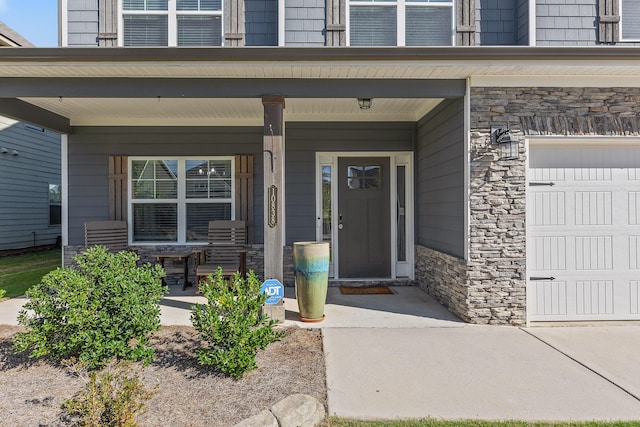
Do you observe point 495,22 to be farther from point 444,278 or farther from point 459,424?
point 459,424

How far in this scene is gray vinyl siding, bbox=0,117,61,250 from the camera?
9289 millimetres

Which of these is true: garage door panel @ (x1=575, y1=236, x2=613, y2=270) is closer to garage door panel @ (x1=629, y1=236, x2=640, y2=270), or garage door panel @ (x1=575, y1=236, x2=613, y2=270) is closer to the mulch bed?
garage door panel @ (x1=629, y1=236, x2=640, y2=270)

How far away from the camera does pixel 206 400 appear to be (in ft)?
8.17

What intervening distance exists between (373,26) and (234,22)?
73.9 inches

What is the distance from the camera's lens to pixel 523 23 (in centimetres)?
491

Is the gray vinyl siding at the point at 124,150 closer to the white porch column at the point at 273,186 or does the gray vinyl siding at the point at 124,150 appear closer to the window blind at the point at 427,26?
the white porch column at the point at 273,186

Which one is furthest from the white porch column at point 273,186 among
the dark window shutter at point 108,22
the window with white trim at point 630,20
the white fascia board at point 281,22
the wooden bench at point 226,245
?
the window with white trim at point 630,20

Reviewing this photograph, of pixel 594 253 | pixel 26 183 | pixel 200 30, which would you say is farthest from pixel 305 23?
pixel 26 183

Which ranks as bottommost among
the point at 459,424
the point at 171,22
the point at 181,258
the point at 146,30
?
the point at 459,424

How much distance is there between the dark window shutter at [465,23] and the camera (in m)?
4.97

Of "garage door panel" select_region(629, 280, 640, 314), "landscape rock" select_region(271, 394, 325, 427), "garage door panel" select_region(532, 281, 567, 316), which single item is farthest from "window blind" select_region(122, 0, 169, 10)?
"garage door panel" select_region(629, 280, 640, 314)

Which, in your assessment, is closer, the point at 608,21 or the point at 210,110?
the point at 608,21

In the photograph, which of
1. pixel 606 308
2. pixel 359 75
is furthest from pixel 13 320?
pixel 606 308

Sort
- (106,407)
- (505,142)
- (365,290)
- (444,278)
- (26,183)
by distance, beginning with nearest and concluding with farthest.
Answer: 1. (106,407)
2. (505,142)
3. (444,278)
4. (365,290)
5. (26,183)
